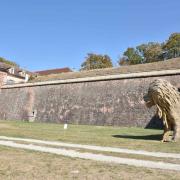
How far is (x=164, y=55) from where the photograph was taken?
2136 inches

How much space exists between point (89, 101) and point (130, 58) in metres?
33.2

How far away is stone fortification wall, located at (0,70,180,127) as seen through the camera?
26125mm

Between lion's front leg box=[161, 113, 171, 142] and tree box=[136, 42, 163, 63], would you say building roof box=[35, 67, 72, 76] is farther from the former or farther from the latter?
lion's front leg box=[161, 113, 171, 142]

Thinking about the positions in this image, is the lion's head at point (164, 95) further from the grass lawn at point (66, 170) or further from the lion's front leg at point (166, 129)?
the grass lawn at point (66, 170)

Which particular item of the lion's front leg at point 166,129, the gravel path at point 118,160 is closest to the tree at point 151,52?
the lion's front leg at point 166,129

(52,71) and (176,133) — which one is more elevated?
(52,71)

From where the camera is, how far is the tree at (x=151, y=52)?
55094 millimetres

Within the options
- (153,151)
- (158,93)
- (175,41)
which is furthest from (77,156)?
(175,41)

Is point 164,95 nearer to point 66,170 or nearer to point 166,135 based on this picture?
point 166,135

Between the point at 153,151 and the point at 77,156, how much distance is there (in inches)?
107

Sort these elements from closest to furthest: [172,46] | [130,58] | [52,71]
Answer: [172,46]
[130,58]
[52,71]

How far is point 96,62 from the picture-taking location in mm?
64500

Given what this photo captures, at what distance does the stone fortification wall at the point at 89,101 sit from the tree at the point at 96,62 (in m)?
25.6

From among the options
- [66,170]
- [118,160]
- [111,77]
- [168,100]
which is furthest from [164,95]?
[111,77]
